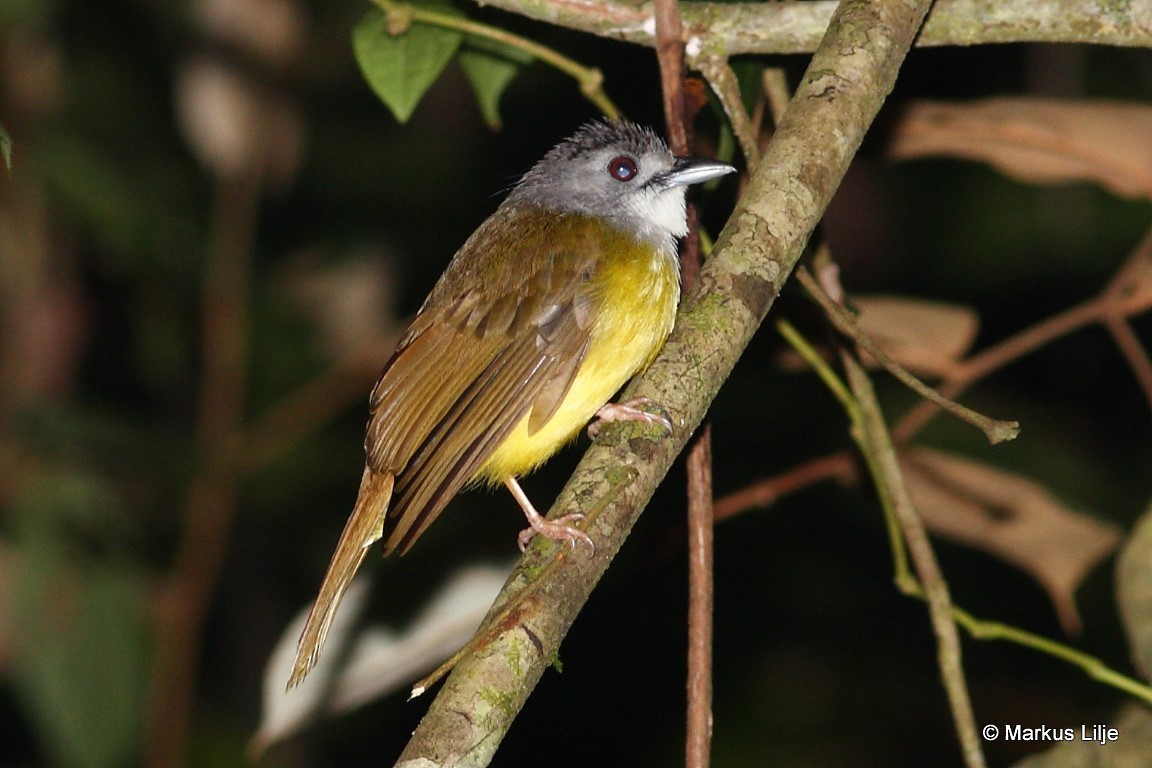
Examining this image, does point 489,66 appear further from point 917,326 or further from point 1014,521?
point 1014,521

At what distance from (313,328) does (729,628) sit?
2.25 m

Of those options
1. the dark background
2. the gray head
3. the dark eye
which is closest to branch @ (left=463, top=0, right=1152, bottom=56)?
the gray head

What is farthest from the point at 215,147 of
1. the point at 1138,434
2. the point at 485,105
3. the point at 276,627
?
the point at 1138,434

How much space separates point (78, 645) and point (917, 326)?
2.79 m

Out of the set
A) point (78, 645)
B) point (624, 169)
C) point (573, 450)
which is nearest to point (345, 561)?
point (624, 169)

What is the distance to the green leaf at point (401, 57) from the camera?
297 cm

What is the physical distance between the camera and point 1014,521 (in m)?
3.44

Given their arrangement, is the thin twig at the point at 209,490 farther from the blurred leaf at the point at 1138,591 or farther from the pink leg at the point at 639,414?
the blurred leaf at the point at 1138,591

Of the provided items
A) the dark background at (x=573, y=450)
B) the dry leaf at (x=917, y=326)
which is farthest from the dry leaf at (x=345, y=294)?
the dry leaf at (x=917, y=326)

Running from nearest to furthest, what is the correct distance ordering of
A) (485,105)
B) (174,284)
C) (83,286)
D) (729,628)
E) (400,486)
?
(400,486)
(485,105)
(174,284)
(729,628)
(83,286)

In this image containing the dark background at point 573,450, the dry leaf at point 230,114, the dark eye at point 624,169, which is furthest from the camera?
the dry leaf at point 230,114

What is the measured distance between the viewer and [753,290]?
229 cm

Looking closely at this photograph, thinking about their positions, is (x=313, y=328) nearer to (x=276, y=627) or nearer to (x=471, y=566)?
(x=276, y=627)

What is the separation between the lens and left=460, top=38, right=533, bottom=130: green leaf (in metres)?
3.20
